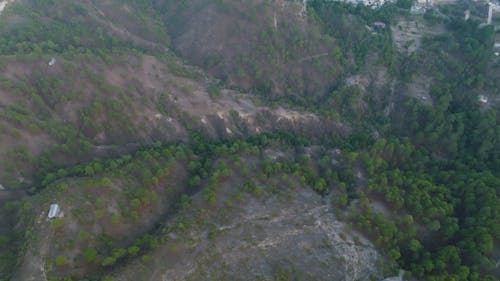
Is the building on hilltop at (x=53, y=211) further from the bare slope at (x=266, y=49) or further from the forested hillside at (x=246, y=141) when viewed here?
the bare slope at (x=266, y=49)

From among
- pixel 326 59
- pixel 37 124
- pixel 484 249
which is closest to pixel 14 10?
pixel 37 124

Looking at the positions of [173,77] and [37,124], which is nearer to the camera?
[37,124]

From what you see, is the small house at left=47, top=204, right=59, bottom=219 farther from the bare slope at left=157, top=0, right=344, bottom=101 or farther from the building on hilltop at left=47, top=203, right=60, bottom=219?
the bare slope at left=157, top=0, right=344, bottom=101

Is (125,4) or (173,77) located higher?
(125,4)

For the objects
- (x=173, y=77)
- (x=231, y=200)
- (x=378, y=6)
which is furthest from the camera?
(x=378, y=6)

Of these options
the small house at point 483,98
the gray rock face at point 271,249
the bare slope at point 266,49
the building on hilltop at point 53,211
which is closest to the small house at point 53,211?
the building on hilltop at point 53,211

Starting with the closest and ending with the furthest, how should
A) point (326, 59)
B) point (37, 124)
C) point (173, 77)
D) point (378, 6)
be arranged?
point (37, 124) → point (173, 77) → point (326, 59) → point (378, 6)

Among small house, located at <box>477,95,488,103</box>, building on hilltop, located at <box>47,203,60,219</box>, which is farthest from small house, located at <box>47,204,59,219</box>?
small house, located at <box>477,95,488,103</box>

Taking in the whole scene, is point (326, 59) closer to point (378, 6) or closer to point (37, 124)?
point (378, 6)
